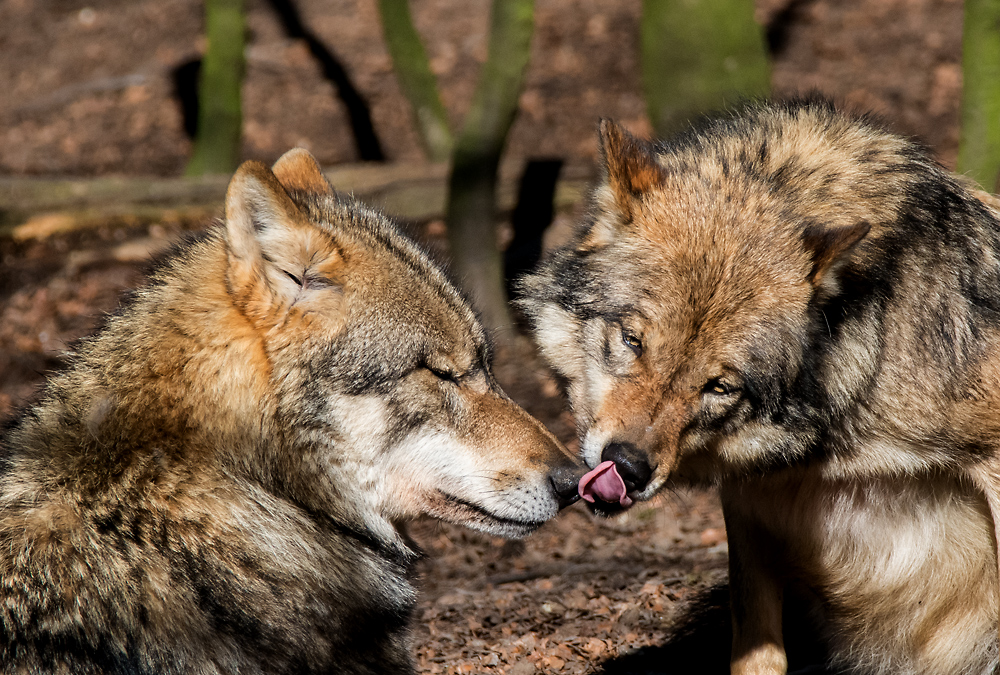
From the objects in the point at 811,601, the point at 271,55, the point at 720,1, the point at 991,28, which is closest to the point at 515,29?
the point at 720,1

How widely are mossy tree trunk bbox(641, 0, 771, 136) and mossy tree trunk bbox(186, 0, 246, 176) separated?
4.54 metres

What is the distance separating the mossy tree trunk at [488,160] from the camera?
23.7 feet

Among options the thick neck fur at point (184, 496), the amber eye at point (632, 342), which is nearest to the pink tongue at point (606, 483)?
the amber eye at point (632, 342)

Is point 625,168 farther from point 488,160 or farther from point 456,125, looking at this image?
point 456,125

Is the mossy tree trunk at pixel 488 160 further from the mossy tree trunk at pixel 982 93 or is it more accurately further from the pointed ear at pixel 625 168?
the pointed ear at pixel 625 168

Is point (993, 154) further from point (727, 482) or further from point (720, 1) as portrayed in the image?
point (727, 482)

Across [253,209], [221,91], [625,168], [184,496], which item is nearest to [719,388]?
[625,168]

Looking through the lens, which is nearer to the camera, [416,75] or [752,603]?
[752,603]

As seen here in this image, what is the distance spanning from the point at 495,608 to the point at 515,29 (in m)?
4.42

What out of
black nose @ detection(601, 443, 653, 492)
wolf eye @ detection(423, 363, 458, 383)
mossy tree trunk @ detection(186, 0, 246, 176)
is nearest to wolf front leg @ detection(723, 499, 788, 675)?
black nose @ detection(601, 443, 653, 492)

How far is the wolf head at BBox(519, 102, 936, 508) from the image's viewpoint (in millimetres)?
3287

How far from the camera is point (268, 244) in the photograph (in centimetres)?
284

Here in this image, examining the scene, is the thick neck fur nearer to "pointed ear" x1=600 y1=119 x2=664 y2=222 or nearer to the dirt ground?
"pointed ear" x1=600 y1=119 x2=664 y2=222

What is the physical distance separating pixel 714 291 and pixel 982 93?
4.45 m
